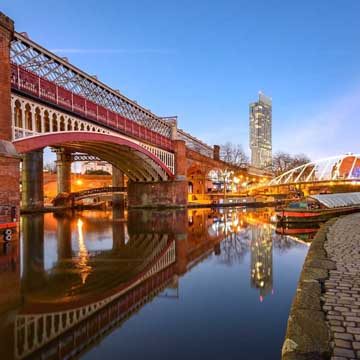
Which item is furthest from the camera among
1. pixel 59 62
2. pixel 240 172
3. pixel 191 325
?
pixel 240 172

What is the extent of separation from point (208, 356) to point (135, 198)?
144 feet

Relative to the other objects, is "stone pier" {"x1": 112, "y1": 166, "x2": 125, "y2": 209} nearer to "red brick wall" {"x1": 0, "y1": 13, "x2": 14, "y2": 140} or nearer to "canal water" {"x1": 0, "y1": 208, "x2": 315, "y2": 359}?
"red brick wall" {"x1": 0, "y1": 13, "x2": 14, "y2": 140}

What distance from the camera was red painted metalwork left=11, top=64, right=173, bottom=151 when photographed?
1866 centimetres

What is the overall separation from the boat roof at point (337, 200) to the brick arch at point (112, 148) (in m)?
17.6

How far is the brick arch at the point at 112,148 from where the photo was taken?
19.1 meters

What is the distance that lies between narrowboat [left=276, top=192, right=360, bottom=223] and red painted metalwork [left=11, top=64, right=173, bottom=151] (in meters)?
16.2

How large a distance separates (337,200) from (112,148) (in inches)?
865

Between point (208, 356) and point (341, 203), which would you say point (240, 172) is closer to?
point (341, 203)

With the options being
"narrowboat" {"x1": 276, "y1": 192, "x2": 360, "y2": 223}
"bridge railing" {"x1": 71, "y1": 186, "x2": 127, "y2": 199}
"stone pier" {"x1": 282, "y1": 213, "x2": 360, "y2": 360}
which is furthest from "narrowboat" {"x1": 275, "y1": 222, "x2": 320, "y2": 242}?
"bridge railing" {"x1": 71, "y1": 186, "x2": 127, "y2": 199}

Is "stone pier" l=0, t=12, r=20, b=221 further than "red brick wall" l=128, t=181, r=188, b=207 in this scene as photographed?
No

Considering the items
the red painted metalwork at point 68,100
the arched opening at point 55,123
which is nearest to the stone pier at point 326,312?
the red painted metalwork at point 68,100

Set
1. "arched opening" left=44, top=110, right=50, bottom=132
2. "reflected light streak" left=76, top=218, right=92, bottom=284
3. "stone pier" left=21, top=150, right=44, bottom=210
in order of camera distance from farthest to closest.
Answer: "stone pier" left=21, top=150, right=44, bottom=210, "arched opening" left=44, top=110, right=50, bottom=132, "reflected light streak" left=76, top=218, right=92, bottom=284

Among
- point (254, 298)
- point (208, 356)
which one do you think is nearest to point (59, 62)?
point (254, 298)

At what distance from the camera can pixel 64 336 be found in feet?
19.8
